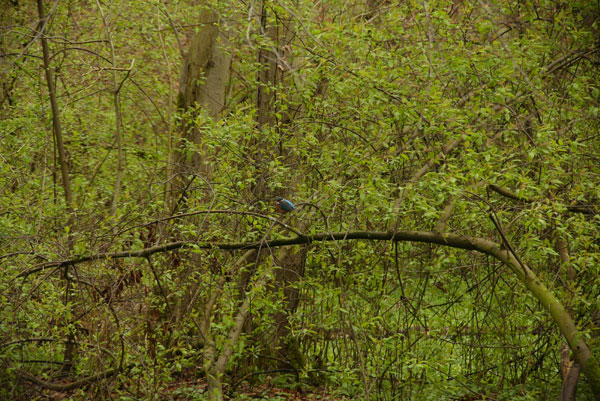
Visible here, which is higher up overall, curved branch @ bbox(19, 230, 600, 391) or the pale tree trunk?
the pale tree trunk

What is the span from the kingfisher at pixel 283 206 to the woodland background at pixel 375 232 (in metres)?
0.10

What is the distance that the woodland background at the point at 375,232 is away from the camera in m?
5.07

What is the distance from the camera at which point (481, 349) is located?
647 cm

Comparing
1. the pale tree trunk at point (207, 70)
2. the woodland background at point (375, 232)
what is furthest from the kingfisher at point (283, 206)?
the pale tree trunk at point (207, 70)

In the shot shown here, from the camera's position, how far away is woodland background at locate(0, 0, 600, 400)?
16.6 ft

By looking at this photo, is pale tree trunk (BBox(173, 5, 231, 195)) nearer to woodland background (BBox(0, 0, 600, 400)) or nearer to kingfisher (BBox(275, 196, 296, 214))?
woodland background (BBox(0, 0, 600, 400))

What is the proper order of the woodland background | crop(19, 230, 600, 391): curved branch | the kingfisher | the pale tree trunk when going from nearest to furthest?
1. crop(19, 230, 600, 391): curved branch
2. the woodland background
3. the kingfisher
4. the pale tree trunk

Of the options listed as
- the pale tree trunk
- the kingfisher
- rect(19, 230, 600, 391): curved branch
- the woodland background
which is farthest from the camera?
the pale tree trunk

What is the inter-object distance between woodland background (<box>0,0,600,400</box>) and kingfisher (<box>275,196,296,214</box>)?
0.34ft

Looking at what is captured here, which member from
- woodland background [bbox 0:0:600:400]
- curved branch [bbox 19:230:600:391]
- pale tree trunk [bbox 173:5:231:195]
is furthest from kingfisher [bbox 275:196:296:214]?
pale tree trunk [bbox 173:5:231:195]

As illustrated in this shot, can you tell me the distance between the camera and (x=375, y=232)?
17.2ft

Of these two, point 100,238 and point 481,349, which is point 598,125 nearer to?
point 481,349

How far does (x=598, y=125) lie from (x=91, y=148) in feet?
21.2

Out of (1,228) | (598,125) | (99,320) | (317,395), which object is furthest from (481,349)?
(1,228)
